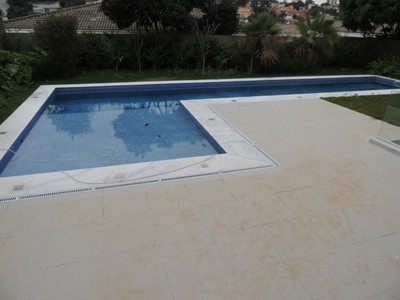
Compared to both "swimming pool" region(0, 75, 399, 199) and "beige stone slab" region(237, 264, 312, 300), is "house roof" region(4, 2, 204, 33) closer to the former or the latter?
"swimming pool" region(0, 75, 399, 199)

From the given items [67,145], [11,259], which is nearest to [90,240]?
[11,259]

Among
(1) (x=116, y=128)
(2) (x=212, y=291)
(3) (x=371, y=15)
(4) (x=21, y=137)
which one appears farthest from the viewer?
(3) (x=371, y=15)

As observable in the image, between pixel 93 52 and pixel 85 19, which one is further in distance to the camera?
pixel 85 19

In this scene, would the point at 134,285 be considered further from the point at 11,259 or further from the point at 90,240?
the point at 11,259

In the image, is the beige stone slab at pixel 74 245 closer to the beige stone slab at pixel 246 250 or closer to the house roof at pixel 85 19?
the beige stone slab at pixel 246 250

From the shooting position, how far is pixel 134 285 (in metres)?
2.36

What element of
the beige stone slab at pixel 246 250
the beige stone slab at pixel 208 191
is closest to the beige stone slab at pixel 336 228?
the beige stone slab at pixel 246 250

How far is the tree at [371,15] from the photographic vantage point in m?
11.2

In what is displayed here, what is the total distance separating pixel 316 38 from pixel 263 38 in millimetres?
2735

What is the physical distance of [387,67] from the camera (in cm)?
1209

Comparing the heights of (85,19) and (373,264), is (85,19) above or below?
above

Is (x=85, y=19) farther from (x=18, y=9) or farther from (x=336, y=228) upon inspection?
(x=18, y=9)

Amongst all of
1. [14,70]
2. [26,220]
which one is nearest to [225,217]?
[26,220]

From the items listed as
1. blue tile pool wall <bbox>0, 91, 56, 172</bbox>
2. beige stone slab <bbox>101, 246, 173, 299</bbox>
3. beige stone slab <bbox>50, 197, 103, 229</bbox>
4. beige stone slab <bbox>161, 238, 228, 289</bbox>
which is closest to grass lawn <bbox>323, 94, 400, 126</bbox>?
beige stone slab <bbox>161, 238, 228, 289</bbox>
